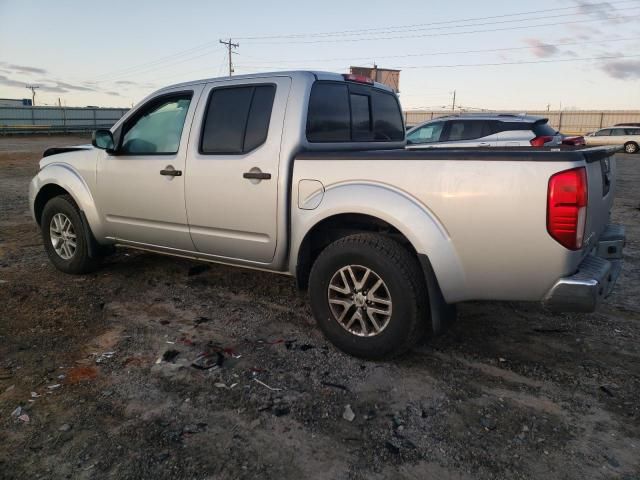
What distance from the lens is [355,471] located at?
2.37m

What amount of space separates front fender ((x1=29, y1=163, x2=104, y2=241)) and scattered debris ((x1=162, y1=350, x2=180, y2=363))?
6.34 ft

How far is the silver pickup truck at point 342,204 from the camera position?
285cm

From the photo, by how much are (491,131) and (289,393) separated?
393 inches

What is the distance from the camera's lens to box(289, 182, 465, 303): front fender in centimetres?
308

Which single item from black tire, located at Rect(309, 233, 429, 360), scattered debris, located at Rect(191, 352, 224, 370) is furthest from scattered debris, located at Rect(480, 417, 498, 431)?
scattered debris, located at Rect(191, 352, 224, 370)

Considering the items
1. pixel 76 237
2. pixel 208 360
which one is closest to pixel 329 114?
pixel 208 360

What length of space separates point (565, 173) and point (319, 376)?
6.15 ft

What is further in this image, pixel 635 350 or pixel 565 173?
pixel 635 350

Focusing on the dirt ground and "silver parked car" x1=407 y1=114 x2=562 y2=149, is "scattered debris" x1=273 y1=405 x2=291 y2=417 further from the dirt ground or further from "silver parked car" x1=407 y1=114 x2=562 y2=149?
"silver parked car" x1=407 y1=114 x2=562 y2=149

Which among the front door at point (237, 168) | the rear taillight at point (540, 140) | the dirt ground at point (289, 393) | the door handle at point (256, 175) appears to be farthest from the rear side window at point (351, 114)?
the rear taillight at point (540, 140)

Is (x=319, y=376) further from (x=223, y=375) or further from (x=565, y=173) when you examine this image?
(x=565, y=173)

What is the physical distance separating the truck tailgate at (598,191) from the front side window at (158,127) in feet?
10.3

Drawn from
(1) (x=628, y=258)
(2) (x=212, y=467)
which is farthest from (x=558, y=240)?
(1) (x=628, y=258)

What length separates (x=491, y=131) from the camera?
37.8ft
